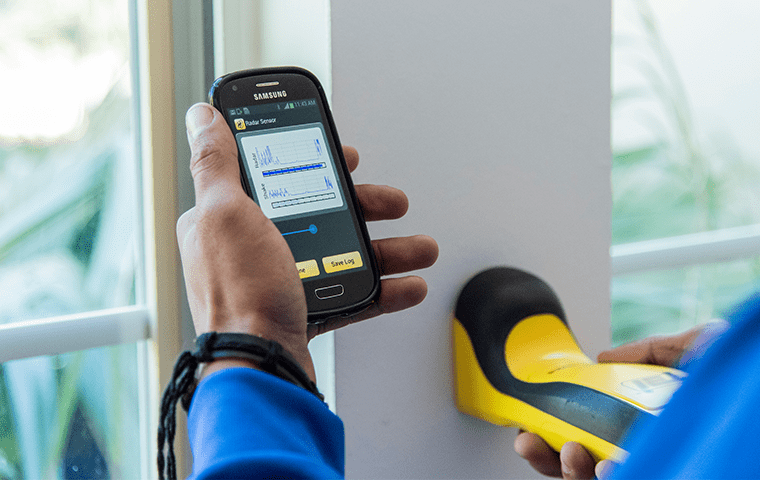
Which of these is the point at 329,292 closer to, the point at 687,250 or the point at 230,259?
the point at 230,259

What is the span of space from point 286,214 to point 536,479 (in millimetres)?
402

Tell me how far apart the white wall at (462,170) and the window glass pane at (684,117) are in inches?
8.5

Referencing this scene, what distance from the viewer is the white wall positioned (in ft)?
1.88

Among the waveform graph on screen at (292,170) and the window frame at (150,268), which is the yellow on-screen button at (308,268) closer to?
the waveform graph on screen at (292,170)

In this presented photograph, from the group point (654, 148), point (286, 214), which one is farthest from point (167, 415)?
point (654, 148)

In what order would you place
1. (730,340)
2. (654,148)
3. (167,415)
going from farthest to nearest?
(654,148)
(167,415)
(730,340)

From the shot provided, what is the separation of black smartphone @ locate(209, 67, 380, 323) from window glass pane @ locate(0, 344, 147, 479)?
0.69ft

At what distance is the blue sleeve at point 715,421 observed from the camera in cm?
16

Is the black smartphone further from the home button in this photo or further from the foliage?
the foliage

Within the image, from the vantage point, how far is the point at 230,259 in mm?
427

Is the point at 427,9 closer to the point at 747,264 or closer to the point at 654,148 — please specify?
the point at 654,148

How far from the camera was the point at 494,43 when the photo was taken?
0.62m

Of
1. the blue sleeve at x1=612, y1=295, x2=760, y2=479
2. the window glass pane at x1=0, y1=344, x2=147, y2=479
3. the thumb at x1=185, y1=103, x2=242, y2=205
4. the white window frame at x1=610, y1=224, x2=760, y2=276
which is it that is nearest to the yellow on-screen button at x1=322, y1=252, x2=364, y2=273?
the thumb at x1=185, y1=103, x2=242, y2=205

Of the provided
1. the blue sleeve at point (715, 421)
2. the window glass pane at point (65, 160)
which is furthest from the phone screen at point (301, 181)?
the blue sleeve at point (715, 421)
